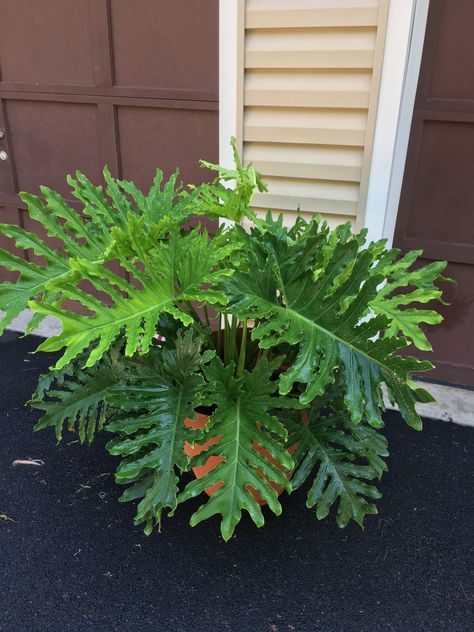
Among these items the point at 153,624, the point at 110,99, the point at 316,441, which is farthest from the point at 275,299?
the point at 110,99

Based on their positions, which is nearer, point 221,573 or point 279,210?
point 221,573

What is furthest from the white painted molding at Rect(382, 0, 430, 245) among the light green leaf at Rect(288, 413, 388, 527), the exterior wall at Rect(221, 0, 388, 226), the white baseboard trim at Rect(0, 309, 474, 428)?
the light green leaf at Rect(288, 413, 388, 527)

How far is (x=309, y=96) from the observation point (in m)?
1.85

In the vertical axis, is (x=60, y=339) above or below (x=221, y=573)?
above

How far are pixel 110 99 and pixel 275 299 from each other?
162cm

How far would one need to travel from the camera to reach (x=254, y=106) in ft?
6.42

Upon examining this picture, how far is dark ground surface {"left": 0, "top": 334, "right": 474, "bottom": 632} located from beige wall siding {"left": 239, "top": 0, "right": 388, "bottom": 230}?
3.81 ft

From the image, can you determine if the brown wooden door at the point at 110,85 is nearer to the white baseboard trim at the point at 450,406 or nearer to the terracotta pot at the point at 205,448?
the terracotta pot at the point at 205,448

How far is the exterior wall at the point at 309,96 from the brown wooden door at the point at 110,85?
24 cm

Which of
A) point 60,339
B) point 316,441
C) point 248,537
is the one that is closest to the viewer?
point 60,339

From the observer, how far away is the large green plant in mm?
1099

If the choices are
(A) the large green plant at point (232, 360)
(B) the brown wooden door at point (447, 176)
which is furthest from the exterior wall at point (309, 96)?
(A) the large green plant at point (232, 360)

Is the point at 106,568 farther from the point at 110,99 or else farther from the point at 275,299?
the point at 110,99

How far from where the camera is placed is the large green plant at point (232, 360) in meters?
1.10
